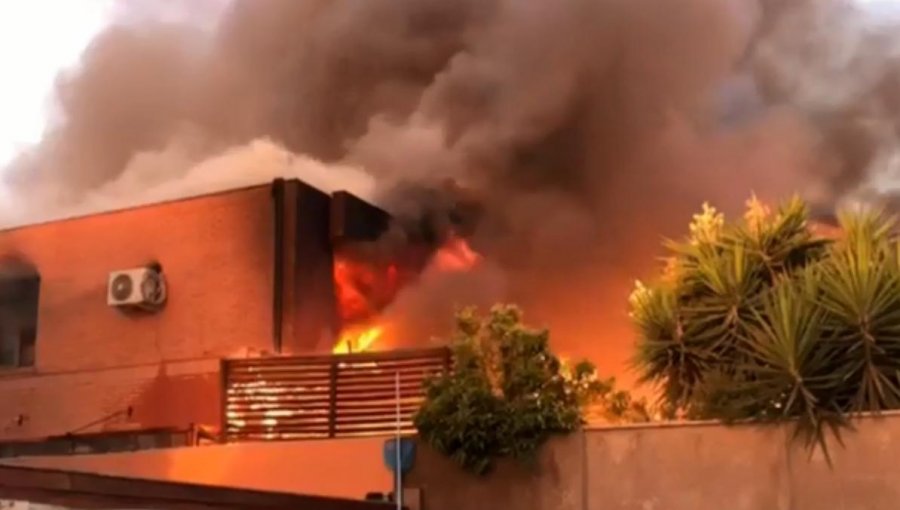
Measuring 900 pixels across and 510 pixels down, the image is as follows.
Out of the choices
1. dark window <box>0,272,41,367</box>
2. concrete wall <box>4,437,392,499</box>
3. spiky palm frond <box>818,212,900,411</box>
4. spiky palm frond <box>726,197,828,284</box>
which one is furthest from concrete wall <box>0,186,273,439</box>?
spiky palm frond <box>818,212,900,411</box>

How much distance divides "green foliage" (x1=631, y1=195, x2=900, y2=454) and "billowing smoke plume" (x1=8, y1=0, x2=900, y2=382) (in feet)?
13.0

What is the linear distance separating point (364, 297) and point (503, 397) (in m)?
4.55

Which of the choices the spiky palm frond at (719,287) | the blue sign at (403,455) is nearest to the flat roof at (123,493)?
the blue sign at (403,455)

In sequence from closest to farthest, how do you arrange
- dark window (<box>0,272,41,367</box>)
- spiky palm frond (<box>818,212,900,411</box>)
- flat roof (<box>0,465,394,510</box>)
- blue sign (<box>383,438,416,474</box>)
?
flat roof (<box>0,465,394,510</box>) < spiky palm frond (<box>818,212,900,411</box>) < blue sign (<box>383,438,416,474</box>) < dark window (<box>0,272,41,367</box>)

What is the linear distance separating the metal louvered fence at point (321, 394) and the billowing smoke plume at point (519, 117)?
258cm

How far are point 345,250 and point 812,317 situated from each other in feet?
20.5

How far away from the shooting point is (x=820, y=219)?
41.4 ft

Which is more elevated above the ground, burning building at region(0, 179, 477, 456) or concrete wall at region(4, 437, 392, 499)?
burning building at region(0, 179, 477, 456)

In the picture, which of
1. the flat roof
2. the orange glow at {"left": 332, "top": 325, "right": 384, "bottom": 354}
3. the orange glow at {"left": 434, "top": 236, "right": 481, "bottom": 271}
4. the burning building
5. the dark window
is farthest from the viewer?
the dark window

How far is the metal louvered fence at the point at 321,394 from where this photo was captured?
426 inches

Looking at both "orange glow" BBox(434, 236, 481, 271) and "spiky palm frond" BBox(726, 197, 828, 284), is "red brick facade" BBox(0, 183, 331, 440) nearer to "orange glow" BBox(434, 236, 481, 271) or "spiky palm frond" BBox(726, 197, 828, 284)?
"orange glow" BBox(434, 236, 481, 271)

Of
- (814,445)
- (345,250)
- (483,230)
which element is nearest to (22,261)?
(345,250)

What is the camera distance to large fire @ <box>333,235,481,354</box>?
1294 centimetres

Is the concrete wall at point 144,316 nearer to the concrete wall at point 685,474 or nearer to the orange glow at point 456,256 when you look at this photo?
the orange glow at point 456,256
